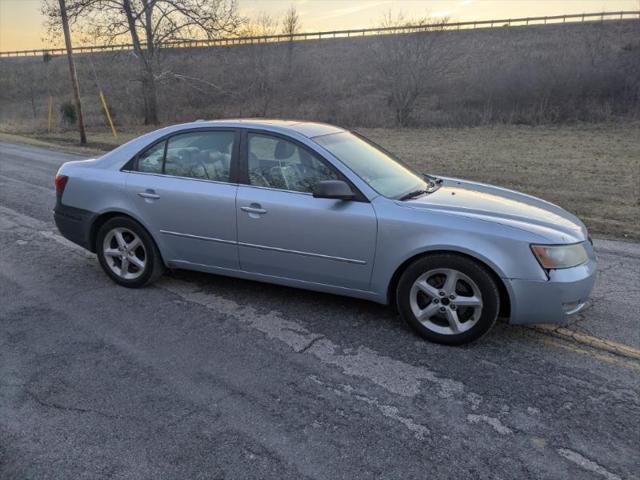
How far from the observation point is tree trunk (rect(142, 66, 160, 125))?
30375mm

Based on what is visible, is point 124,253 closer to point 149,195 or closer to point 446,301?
point 149,195

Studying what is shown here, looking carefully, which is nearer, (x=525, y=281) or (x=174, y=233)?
(x=525, y=281)

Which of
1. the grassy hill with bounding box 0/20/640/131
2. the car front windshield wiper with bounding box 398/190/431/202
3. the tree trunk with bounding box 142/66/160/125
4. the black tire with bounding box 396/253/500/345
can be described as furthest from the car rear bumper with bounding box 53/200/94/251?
the tree trunk with bounding box 142/66/160/125

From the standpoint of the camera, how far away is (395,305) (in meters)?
4.32

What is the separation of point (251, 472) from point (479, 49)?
147 feet

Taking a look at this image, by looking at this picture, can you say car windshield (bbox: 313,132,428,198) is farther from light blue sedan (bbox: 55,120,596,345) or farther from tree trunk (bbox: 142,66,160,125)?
tree trunk (bbox: 142,66,160,125)

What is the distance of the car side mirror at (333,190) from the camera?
397cm

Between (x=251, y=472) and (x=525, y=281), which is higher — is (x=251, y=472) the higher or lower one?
the lower one

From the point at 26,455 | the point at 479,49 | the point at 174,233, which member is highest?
the point at 479,49

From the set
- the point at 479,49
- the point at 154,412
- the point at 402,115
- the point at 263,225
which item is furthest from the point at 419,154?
the point at 479,49

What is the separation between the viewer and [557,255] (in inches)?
145

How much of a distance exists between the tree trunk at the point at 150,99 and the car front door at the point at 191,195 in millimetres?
27798

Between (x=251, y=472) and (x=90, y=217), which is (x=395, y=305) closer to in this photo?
(x=251, y=472)

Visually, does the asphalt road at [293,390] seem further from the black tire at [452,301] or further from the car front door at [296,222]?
the car front door at [296,222]
